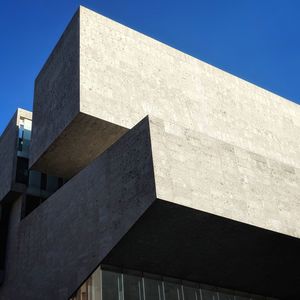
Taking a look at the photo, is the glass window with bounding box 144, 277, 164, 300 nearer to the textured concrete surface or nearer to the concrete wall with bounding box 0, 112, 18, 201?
the textured concrete surface

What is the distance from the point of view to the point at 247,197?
19188 mm

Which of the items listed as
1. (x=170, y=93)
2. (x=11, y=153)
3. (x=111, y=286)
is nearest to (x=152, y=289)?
(x=111, y=286)

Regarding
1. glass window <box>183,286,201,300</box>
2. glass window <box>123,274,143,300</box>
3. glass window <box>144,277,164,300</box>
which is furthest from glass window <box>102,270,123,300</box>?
glass window <box>183,286,201,300</box>

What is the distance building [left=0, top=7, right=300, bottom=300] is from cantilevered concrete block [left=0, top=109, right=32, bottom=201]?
0.25ft

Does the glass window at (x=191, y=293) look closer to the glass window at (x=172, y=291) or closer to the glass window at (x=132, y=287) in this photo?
the glass window at (x=172, y=291)

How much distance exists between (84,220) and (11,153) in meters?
Result: 10.1

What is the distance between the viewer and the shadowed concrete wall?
695 inches

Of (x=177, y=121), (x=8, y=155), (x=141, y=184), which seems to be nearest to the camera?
(x=141, y=184)

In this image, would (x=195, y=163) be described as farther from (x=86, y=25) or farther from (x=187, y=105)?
(x=86, y=25)

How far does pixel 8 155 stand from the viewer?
28609 mm

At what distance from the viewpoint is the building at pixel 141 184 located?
706 inches

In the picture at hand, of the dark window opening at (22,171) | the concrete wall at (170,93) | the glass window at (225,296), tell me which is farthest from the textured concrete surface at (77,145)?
the glass window at (225,296)

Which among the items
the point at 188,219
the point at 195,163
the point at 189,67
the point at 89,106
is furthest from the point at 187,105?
the point at 188,219

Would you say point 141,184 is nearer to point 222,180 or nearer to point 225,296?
point 222,180
